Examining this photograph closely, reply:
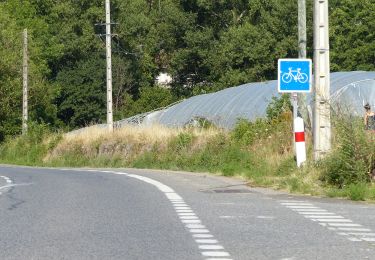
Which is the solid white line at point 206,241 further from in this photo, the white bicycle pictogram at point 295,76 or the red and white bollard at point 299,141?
the white bicycle pictogram at point 295,76

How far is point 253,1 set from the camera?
2928 inches

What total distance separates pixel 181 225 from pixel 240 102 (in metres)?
34.6

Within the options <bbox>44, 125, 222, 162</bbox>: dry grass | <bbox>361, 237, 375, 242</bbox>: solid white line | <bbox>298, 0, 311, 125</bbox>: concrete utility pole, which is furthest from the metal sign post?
<bbox>44, 125, 222, 162</bbox>: dry grass

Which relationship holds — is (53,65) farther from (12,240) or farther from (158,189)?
(12,240)

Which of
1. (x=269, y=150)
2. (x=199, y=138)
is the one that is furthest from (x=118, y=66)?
(x=269, y=150)

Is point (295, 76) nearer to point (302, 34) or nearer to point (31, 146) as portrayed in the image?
point (302, 34)

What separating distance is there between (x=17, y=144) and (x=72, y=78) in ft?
76.6

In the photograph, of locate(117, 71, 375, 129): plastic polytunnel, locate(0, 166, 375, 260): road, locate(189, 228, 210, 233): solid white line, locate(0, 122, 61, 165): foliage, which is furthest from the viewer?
locate(0, 122, 61, 165): foliage

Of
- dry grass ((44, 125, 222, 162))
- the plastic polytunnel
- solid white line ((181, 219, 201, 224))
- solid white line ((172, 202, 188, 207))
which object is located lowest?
solid white line ((181, 219, 201, 224))

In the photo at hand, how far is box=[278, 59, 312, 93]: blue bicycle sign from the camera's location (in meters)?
21.3

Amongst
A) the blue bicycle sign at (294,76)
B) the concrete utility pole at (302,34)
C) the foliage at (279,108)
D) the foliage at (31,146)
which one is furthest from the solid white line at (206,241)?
the foliage at (31,146)

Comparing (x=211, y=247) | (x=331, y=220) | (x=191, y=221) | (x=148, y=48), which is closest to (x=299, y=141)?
(x=331, y=220)

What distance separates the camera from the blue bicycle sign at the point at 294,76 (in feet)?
70.0

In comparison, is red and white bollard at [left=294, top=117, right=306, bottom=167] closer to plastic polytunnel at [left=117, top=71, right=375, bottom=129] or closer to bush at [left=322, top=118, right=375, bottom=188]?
bush at [left=322, top=118, right=375, bottom=188]
